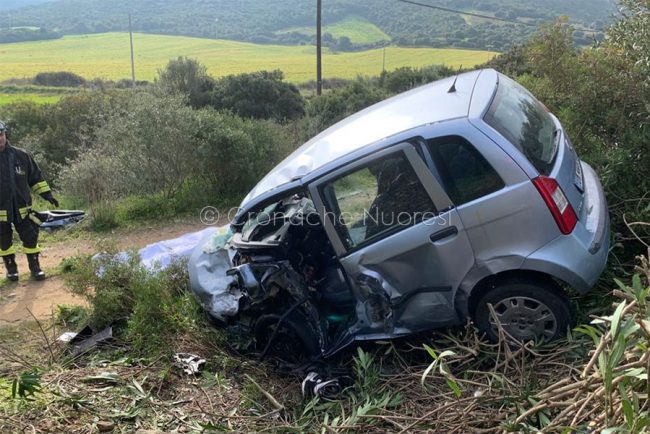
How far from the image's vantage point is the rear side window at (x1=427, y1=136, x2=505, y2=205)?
3.31 m

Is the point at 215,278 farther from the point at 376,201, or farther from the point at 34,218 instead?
the point at 34,218

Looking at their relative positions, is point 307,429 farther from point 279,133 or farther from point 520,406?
point 279,133

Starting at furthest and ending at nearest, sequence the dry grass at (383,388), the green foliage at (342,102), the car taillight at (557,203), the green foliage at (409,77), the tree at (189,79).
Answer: the tree at (189,79) < the green foliage at (409,77) < the green foliage at (342,102) < the car taillight at (557,203) < the dry grass at (383,388)

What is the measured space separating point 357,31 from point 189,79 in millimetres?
28882

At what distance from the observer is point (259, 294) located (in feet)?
12.8

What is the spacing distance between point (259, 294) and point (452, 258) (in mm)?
1442

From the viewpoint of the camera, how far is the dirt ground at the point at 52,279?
18.6 ft

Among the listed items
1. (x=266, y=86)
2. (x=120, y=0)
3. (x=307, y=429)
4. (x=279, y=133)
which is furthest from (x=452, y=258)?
(x=120, y=0)

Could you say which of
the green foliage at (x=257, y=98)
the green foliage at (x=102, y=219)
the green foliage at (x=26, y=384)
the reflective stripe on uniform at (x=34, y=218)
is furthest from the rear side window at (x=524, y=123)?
the green foliage at (x=257, y=98)

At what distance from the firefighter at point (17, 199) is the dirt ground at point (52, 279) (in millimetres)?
249

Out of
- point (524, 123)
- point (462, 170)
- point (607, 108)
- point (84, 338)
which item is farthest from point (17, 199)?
point (607, 108)

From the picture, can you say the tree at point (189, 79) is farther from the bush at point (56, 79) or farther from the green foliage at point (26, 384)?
the bush at point (56, 79)

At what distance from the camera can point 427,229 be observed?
343cm

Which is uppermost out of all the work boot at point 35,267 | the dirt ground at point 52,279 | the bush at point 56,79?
the work boot at point 35,267
